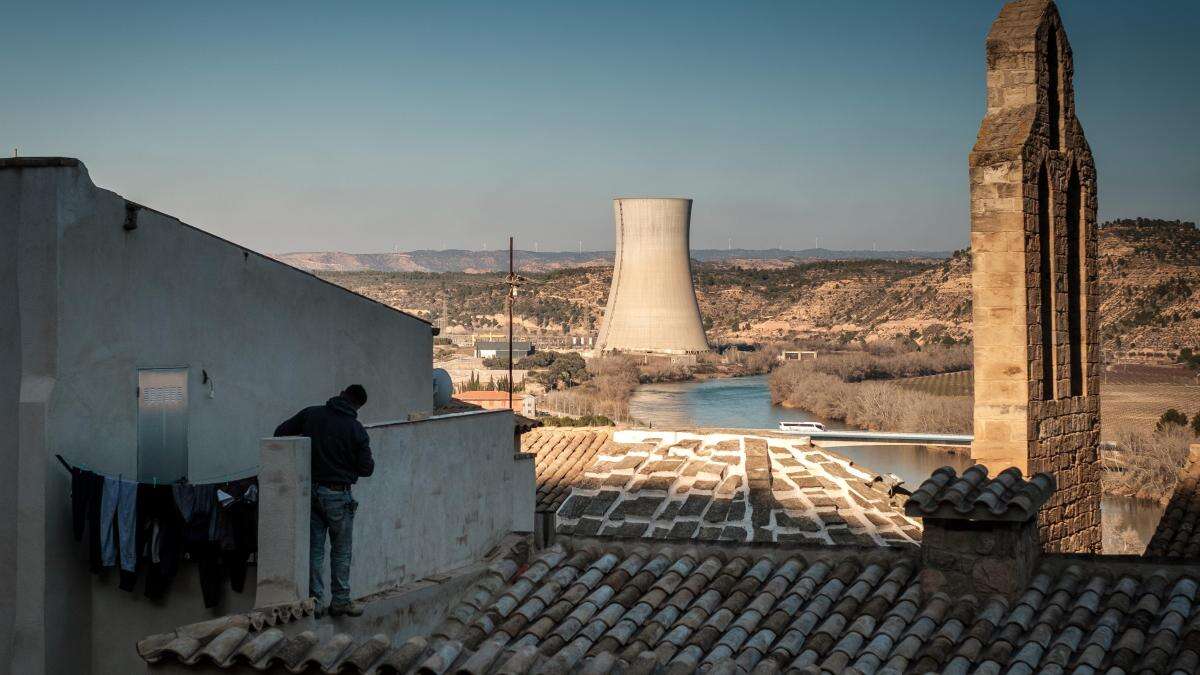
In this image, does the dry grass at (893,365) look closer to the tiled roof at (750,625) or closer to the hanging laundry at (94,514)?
the tiled roof at (750,625)

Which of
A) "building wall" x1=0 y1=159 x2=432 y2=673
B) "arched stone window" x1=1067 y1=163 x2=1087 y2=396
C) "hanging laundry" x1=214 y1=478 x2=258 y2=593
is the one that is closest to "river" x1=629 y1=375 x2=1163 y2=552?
"arched stone window" x1=1067 y1=163 x2=1087 y2=396

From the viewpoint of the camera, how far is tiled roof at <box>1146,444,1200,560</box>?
10.5 metres

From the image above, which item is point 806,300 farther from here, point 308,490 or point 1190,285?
point 308,490

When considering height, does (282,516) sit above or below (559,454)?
above

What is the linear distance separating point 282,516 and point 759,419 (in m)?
48.1

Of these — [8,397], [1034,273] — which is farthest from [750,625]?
[1034,273]

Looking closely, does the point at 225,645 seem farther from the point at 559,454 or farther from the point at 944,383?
the point at 944,383

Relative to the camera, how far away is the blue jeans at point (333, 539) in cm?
609

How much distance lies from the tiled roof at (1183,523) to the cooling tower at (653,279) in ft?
87.2

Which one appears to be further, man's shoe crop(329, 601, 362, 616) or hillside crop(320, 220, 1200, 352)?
hillside crop(320, 220, 1200, 352)

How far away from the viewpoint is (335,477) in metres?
6.04

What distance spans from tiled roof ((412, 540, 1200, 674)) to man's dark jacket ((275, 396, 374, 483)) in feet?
3.16

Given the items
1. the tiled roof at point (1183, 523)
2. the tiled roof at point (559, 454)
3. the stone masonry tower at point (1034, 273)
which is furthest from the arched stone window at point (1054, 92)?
the tiled roof at point (559, 454)

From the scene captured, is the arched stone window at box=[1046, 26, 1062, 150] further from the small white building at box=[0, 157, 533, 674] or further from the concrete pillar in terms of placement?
the concrete pillar
